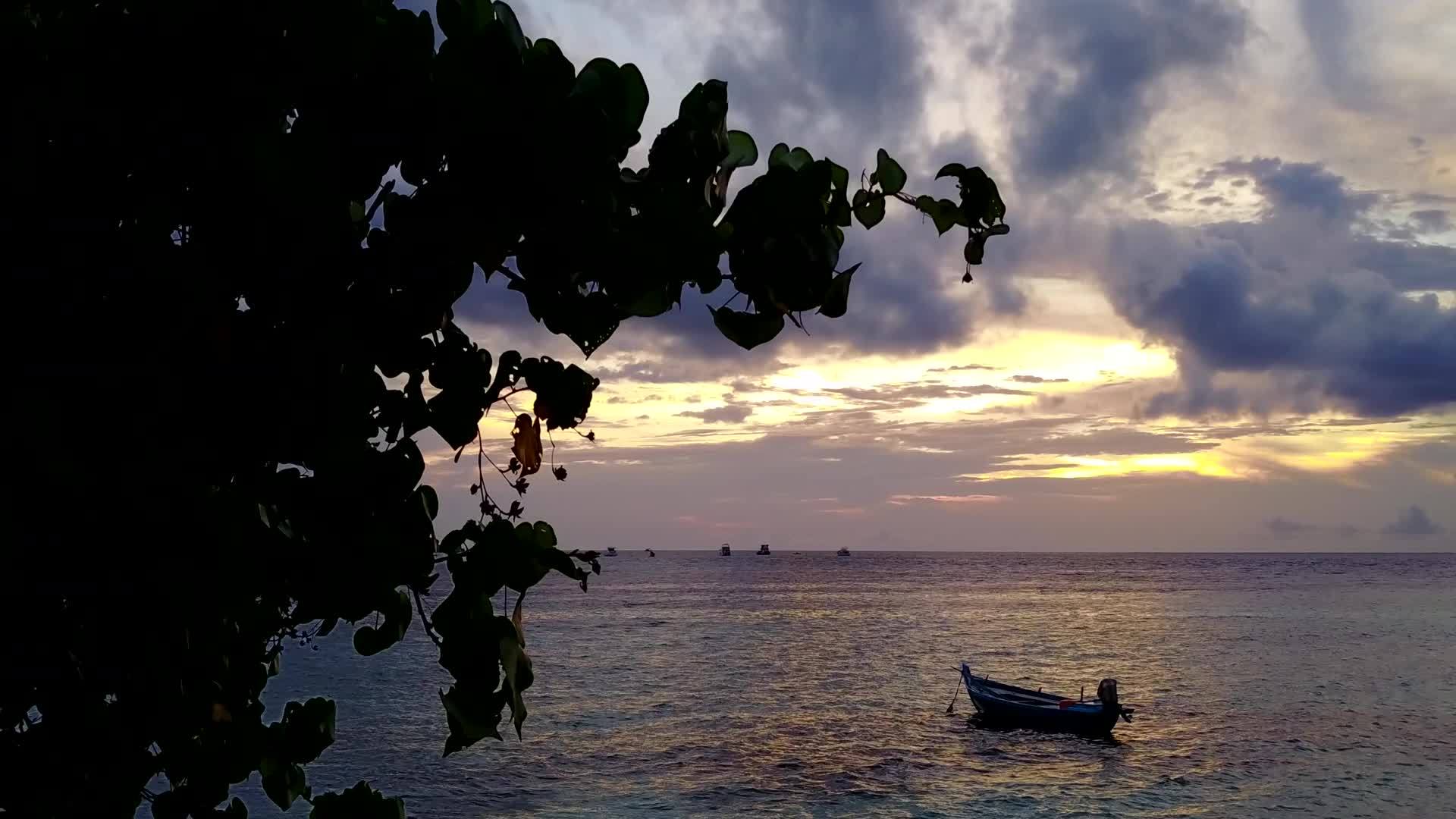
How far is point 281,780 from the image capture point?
8.69ft

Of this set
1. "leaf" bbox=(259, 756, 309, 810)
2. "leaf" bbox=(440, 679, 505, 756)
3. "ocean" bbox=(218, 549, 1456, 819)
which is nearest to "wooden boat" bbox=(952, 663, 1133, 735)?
"ocean" bbox=(218, 549, 1456, 819)

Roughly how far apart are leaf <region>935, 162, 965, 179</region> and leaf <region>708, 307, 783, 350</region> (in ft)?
1.87

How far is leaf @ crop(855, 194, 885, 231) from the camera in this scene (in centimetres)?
224

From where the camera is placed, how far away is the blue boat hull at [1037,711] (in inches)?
1533

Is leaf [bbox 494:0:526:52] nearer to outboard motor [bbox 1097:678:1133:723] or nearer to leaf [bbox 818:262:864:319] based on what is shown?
leaf [bbox 818:262:864:319]

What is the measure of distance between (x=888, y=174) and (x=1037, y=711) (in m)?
41.6

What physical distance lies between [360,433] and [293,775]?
3.67 feet

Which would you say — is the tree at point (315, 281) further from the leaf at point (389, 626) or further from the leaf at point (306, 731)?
the leaf at point (306, 731)

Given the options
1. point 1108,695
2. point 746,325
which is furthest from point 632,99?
point 1108,695

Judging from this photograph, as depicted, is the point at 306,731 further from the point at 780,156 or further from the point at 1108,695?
the point at 1108,695

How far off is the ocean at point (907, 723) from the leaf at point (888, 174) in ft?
92.5

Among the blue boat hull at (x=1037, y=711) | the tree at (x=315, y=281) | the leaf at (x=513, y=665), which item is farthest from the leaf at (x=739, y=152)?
the blue boat hull at (x=1037, y=711)

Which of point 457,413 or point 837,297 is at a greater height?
point 837,297

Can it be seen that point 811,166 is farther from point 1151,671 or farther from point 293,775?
point 1151,671
